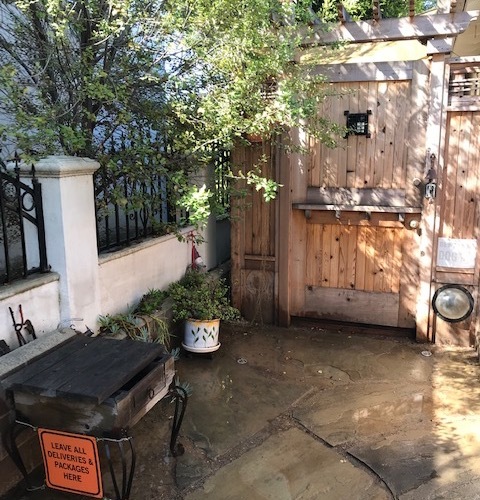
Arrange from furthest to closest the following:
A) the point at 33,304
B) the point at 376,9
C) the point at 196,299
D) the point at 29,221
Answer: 1. the point at 196,299
2. the point at 376,9
3. the point at 29,221
4. the point at 33,304

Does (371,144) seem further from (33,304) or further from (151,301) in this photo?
(33,304)

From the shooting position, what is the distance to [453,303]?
17.0 feet

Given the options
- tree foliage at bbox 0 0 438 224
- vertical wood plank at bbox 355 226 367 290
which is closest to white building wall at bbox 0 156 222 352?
tree foliage at bbox 0 0 438 224

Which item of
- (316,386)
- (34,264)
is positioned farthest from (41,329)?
(316,386)

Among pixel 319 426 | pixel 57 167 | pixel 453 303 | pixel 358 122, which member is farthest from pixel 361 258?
pixel 57 167

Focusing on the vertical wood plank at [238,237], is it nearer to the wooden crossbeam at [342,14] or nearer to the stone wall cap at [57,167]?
the wooden crossbeam at [342,14]

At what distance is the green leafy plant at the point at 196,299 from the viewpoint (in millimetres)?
4750

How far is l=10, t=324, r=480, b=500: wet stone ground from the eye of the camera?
10.2ft

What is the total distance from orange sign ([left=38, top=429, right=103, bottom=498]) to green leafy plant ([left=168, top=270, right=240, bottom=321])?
2180 millimetres

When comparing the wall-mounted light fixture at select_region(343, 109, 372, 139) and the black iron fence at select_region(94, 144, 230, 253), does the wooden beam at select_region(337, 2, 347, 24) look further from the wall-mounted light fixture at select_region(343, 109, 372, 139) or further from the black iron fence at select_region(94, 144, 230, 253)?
the black iron fence at select_region(94, 144, 230, 253)

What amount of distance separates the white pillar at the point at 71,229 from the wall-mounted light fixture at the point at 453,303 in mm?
3560

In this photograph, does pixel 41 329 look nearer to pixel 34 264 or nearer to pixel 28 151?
pixel 34 264

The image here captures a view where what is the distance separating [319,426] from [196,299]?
5.65 ft

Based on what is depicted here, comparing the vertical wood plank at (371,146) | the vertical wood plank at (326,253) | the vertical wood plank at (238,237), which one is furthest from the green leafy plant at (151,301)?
the vertical wood plank at (371,146)
